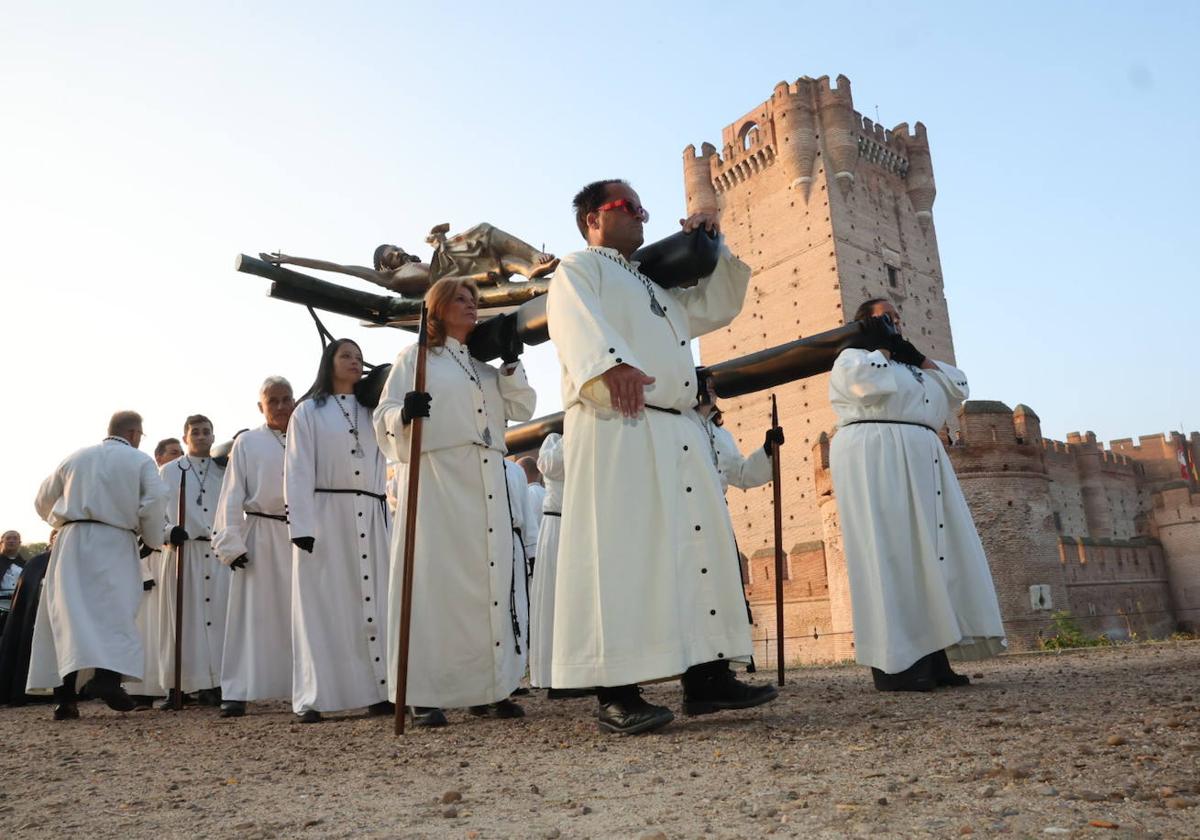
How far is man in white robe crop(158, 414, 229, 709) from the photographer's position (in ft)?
24.2

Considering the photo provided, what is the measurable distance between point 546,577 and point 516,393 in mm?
2039

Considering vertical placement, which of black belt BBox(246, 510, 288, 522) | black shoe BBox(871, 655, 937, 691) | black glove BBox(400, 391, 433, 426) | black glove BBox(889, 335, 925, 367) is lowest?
black shoe BBox(871, 655, 937, 691)

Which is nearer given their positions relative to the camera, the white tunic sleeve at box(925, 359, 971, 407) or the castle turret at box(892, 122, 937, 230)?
the white tunic sleeve at box(925, 359, 971, 407)

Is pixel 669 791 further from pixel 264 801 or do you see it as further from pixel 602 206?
pixel 602 206

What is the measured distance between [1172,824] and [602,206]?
3.04m

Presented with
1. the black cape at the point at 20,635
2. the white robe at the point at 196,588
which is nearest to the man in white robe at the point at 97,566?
the white robe at the point at 196,588

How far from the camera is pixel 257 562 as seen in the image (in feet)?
20.5

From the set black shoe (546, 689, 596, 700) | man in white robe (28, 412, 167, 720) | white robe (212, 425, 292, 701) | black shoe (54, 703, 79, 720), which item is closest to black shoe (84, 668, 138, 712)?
man in white robe (28, 412, 167, 720)

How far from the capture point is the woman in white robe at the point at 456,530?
4500 millimetres

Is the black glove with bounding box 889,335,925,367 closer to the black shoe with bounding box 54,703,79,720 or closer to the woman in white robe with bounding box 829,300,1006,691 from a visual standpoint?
the woman in white robe with bounding box 829,300,1006,691

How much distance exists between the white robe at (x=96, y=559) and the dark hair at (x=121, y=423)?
0.45 feet

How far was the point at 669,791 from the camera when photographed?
7.81ft

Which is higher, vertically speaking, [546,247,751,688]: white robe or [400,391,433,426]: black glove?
[400,391,433,426]: black glove

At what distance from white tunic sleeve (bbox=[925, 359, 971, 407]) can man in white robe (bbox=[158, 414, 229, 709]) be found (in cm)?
517
